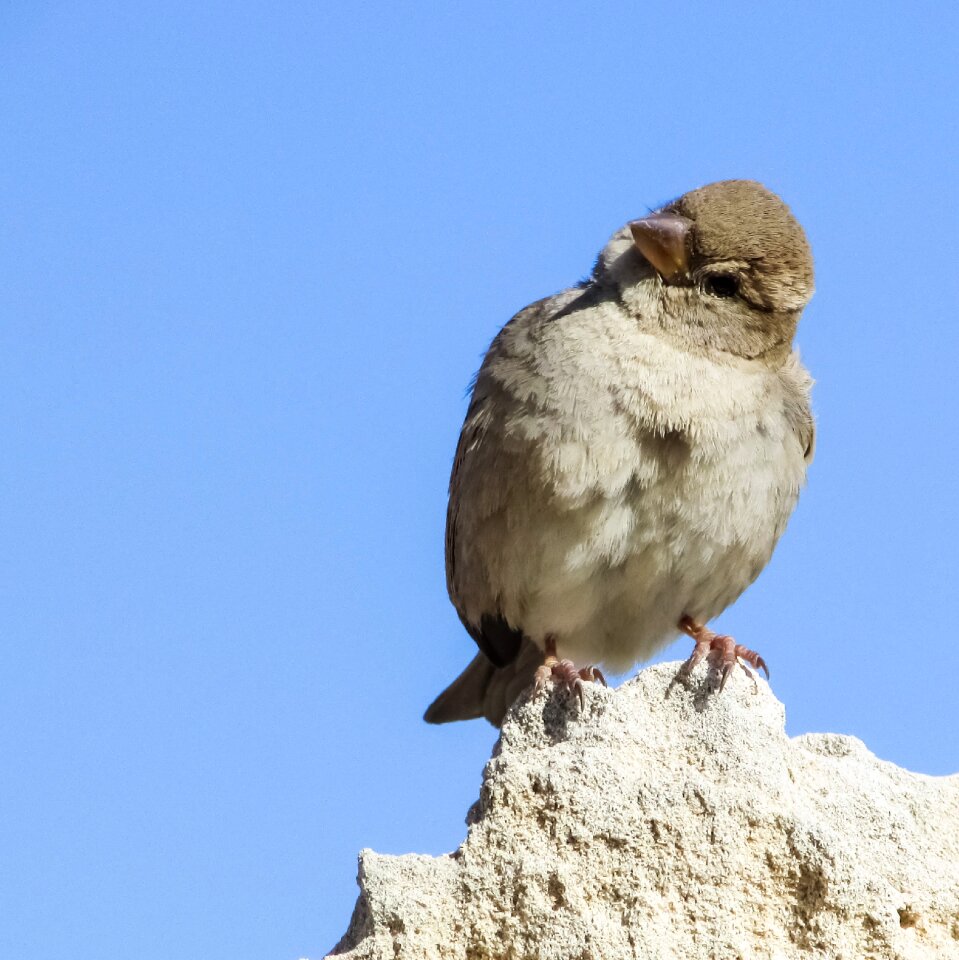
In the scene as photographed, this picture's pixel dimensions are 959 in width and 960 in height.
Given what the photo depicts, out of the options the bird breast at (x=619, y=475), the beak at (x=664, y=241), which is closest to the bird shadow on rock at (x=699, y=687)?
the bird breast at (x=619, y=475)

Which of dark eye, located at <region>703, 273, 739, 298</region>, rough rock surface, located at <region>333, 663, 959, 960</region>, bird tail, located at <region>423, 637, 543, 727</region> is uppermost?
dark eye, located at <region>703, 273, 739, 298</region>

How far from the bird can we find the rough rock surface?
1.48 m

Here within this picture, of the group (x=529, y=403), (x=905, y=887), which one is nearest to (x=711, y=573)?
(x=529, y=403)

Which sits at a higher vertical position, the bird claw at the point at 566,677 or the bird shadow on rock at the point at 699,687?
the bird claw at the point at 566,677

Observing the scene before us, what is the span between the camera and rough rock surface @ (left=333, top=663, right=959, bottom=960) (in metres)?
3.79

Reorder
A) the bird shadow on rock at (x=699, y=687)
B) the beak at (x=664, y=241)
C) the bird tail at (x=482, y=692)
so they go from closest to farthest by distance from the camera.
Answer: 1. the bird shadow on rock at (x=699, y=687)
2. the beak at (x=664, y=241)
3. the bird tail at (x=482, y=692)

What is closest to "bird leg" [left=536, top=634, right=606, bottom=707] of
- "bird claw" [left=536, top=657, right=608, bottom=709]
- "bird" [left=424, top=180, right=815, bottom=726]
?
"bird claw" [left=536, top=657, right=608, bottom=709]

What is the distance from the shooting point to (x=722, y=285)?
5750 mm

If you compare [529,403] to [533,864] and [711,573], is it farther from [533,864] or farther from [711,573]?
[533,864]

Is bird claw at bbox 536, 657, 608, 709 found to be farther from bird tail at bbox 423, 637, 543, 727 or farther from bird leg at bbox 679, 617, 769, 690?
bird tail at bbox 423, 637, 543, 727

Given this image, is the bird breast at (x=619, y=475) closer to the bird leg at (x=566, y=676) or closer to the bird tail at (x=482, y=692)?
the bird tail at (x=482, y=692)

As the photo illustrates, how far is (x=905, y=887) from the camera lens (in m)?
3.94

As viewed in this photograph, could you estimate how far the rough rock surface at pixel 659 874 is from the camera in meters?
3.79

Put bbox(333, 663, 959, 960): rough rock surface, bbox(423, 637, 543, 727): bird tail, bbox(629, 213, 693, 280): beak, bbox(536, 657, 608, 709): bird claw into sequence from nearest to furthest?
bbox(333, 663, 959, 960): rough rock surface, bbox(536, 657, 608, 709): bird claw, bbox(629, 213, 693, 280): beak, bbox(423, 637, 543, 727): bird tail
